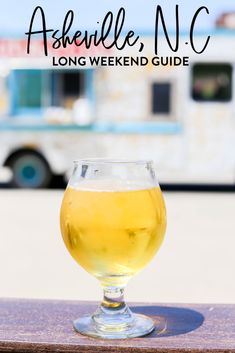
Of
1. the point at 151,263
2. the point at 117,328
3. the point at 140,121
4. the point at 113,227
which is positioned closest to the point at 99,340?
the point at 117,328

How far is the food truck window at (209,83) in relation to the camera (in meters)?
9.84

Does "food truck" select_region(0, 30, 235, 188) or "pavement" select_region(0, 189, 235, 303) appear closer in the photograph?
"pavement" select_region(0, 189, 235, 303)

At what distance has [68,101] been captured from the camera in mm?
10008

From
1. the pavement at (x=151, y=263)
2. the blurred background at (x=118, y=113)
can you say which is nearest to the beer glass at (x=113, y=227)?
the pavement at (x=151, y=263)

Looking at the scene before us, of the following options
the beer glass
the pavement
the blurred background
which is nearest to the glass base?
the beer glass

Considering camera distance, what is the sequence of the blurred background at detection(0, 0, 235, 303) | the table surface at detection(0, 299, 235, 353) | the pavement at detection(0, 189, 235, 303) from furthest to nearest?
1. the blurred background at detection(0, 0, 235, 303)
2. the pavement at detection(0, 189, 235, 303)
3. the table surface at detection(0, 299, 235, 353)

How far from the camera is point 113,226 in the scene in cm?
118

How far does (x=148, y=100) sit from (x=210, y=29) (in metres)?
1.38

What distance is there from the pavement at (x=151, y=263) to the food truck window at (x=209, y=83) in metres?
2.25

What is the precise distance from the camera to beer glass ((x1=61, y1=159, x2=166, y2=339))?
1183 mm

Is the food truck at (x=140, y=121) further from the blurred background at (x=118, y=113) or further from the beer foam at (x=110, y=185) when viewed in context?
the beer foam at (x=110, y=185)

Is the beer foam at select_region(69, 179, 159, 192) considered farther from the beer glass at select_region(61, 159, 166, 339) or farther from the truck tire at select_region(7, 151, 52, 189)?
the truck tire at select_region(7, 151, 52, 189)

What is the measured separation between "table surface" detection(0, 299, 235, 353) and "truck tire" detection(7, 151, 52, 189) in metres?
8.42

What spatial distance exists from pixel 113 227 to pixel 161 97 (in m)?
→ 8.76
